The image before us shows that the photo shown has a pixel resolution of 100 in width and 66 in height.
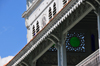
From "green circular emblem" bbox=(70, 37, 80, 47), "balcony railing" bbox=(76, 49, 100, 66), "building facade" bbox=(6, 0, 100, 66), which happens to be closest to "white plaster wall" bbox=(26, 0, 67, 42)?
"building facade" bbox=(6, 0, 100, 66)

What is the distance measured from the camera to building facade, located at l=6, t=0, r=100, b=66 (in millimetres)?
23630

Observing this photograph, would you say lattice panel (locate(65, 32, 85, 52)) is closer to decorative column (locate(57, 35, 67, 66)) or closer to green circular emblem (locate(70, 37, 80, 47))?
green circular emblem (locate(70, 37, 80, 47))

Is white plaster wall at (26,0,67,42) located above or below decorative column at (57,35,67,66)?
above

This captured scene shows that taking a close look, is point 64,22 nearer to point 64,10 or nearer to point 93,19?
point 64,10

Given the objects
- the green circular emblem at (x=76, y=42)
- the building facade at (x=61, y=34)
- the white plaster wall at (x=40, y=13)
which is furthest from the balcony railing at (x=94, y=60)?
the white plaster wall at (x=40, y=13)

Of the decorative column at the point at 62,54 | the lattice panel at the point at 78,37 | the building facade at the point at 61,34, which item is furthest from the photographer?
the lattice panel at the point at 78,37

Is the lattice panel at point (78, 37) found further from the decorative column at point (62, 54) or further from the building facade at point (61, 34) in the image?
the decorative column at point (62, 54)

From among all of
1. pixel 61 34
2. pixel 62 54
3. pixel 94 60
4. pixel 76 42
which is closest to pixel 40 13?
pixel 76 42

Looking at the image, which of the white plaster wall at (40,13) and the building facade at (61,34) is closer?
the building facade at (61,34)

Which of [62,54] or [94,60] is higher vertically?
[62,54]

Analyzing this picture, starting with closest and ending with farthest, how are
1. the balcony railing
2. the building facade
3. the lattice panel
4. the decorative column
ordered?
the balcony railing, the building facade, the decorative column, the lattice panel

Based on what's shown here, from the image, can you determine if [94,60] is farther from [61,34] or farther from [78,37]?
[78,37]

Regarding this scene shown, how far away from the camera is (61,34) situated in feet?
86.2

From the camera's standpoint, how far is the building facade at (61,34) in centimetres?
2363
